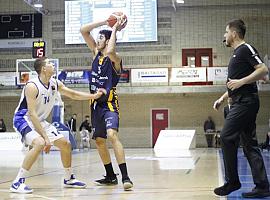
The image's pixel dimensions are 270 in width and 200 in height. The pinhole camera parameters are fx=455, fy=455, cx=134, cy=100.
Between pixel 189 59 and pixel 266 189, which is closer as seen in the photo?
pixel 266 189

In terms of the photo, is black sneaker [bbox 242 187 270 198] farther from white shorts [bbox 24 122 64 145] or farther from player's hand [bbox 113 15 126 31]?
player's hand [bbox 113 15 126 31]

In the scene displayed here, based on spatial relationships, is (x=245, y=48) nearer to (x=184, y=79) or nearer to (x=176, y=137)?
(x=176, y=137)

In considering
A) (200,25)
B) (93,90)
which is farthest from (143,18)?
(93,90)

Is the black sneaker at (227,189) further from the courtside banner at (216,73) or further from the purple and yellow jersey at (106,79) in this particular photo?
the courtside banner at (216,73)

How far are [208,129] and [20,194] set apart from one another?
69.8 feet

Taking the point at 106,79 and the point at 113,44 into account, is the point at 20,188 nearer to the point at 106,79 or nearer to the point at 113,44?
the point at 106,79

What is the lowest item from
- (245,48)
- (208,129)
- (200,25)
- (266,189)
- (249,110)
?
(208,129)

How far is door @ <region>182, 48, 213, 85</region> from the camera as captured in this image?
26.9 metres

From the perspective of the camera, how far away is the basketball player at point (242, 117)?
16.2ft

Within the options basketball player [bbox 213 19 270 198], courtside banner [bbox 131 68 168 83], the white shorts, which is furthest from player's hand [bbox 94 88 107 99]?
courtside banner [bbox 131 68 168 83]

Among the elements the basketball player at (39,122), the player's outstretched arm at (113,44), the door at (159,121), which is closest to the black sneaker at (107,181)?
the basketball player at (39,122)

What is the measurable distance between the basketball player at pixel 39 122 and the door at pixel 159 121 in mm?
21067

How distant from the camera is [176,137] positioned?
62.8 ft

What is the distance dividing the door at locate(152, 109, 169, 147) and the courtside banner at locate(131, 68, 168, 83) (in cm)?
260
